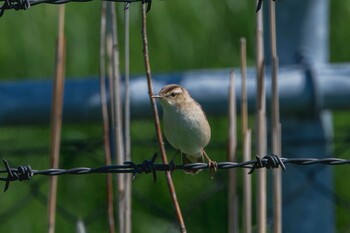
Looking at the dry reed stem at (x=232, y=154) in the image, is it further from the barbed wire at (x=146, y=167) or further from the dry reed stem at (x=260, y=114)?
the barbed wire at (x=146, y=167)

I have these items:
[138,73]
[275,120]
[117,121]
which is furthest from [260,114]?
[138,73]

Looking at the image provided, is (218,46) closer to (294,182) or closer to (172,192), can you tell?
(294,182)

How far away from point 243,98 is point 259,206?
0.28 m

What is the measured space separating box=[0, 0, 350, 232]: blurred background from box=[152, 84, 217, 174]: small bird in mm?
1222

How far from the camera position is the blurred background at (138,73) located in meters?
4.68

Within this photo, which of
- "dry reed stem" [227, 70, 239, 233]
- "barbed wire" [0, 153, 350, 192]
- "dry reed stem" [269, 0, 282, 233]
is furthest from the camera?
"dry reed stem" [227, 70, 239, 233]

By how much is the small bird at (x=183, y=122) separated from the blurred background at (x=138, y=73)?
4.01 ft

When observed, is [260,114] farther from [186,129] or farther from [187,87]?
[187,87]

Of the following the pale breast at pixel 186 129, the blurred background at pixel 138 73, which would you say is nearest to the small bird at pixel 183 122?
the pale breast at pixel 186 129

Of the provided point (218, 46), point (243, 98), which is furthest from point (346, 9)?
point (243, 98)

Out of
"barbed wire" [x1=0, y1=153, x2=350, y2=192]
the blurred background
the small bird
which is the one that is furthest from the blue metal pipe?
"barbed wire" [x1=0, y1=153, x2=350, y2=192]

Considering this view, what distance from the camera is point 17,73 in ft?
16.2

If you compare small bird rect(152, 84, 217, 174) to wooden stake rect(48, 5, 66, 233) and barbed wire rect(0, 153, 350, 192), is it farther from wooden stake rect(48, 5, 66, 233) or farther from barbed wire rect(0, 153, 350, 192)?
barbed wire rect(0, 153, 350, 192)

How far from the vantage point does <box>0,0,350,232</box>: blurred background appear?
4.68 m
